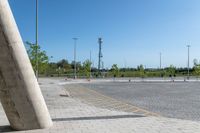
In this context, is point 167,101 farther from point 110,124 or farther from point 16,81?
point 16,81

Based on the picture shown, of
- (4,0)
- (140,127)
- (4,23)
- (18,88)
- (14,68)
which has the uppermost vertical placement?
(4,0)

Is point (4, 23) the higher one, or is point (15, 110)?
point (4, 23)

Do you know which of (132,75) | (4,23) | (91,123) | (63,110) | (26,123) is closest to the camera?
(4,23)

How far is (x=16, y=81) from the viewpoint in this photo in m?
8.14

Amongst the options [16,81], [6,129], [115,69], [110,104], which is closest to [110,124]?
[6,129]

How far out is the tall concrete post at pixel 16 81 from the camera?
8016 millimetres

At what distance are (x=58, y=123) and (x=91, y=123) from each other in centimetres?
100

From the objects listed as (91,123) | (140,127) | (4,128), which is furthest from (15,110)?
(140,127)

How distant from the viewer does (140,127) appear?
30.3 ft

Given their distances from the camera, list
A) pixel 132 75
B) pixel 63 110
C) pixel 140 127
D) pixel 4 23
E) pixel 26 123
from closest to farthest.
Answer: pixel 4 23
pixel 26 123
pixel 140 127
pixel 63 110
pixel 132 75

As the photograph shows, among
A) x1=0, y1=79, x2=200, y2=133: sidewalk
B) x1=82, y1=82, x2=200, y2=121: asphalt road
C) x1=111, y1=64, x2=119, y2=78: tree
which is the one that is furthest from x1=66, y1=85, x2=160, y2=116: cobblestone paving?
x1=111, y1=64, x2=119, y2=78: tree

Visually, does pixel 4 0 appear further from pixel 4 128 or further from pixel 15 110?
pixel 4 128

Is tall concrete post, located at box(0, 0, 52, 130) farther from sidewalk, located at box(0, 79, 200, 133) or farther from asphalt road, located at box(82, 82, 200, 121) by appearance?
asphalt road, located at box(82, 82, 200, 121)

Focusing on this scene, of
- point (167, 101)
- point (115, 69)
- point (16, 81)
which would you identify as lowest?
point (167, 101)
